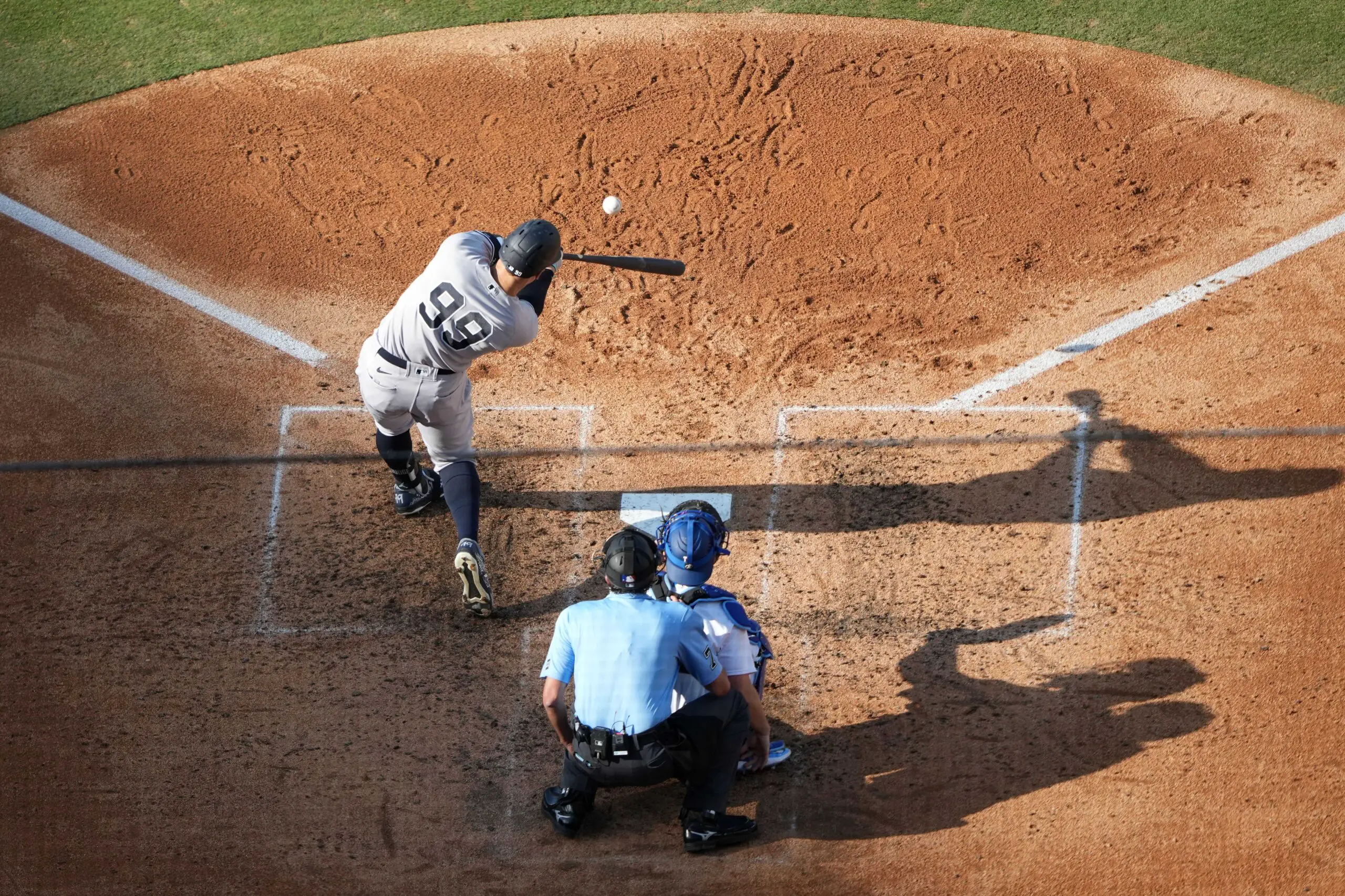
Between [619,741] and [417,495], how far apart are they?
237cm

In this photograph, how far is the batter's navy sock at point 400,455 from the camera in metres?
6.52

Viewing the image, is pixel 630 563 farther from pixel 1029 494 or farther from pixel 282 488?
pixel 282 488

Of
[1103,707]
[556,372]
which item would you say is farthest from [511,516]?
[1103,707]

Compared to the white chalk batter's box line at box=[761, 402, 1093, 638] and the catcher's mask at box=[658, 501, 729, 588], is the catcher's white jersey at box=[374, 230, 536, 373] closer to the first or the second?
the catcher's mask at box=[658, 501, 729, 588]

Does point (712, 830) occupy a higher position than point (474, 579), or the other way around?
point (474, 579)

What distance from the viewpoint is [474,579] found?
20.0 feet

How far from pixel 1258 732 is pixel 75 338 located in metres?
6.99

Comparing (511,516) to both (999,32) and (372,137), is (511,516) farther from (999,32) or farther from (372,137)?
(999,32)

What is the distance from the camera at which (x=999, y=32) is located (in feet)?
31.1

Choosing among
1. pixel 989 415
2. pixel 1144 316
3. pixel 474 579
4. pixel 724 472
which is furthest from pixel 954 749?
pixel 1144 316

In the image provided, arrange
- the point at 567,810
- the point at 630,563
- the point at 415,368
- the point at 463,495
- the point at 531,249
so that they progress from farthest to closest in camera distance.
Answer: the point at 463,495 < the point at 415,368 < the point at 531,249 < the point at 567,810 < the point at 630,563

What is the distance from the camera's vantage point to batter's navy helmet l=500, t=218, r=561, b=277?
5883mm

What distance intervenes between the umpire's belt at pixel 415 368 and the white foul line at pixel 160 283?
5.26 ft

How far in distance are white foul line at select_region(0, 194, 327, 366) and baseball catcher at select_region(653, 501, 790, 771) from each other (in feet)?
11.1
